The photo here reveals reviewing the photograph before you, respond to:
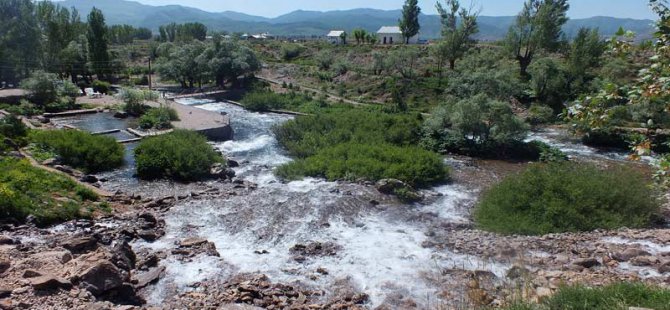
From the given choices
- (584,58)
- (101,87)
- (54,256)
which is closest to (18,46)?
(101,87)

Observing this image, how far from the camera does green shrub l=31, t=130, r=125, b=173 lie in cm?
2095

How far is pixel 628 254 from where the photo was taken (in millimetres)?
11562

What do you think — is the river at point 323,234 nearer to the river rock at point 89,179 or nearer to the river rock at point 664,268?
the river rock at point 89,179

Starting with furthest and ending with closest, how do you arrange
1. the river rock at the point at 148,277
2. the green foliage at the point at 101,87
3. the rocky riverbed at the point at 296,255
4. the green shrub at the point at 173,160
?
the green foliage at the point at 101,87, the green shrub at the point at 173,160, the river rock at the point at 148,277, the rocky riverbed at the point at 296,255

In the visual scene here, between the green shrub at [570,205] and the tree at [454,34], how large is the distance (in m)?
33.4

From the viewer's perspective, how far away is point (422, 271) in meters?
11.8

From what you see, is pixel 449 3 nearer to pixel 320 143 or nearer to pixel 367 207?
pixel 320 143

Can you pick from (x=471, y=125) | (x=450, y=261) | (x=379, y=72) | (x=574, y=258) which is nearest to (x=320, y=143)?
(x=471, y=125)

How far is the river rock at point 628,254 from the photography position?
1149cm

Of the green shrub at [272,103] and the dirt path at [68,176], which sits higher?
the green shrub at [272,103]

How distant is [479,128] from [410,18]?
48.7m

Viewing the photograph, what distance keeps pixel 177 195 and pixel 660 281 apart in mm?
15833

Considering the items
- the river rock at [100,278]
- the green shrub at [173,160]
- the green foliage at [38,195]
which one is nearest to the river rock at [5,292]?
the river rock at [100,278]

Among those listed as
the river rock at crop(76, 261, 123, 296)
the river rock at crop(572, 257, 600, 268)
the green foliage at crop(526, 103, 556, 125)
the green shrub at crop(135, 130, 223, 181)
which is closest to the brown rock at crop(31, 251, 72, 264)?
the river rock at crop(76, 261, 123, 296)
